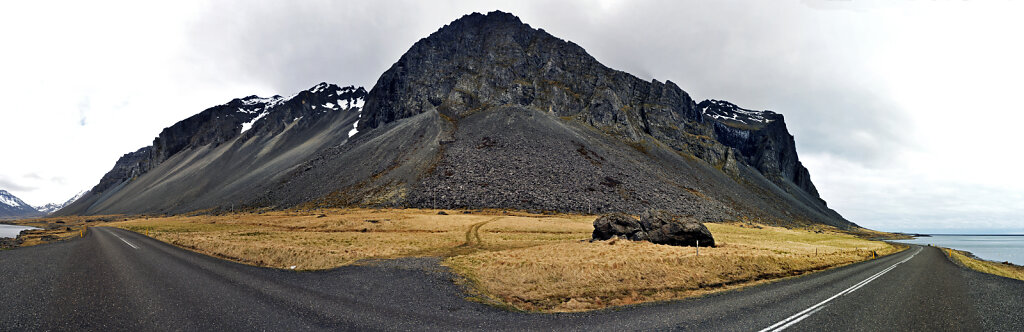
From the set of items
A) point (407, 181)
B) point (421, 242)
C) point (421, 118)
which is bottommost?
point (421, 242)

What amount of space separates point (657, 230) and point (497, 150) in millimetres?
72255

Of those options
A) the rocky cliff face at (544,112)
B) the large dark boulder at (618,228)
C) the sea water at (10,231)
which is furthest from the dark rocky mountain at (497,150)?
the large dark boulder at (618,228)

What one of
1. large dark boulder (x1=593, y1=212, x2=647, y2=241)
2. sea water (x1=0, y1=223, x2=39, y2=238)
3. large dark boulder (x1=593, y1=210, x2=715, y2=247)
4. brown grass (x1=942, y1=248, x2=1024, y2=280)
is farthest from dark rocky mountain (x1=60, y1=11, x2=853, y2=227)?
brown grass (x1=942, y1=248, x2=1024, y2=280)

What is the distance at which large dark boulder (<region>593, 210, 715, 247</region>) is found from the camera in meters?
29.8

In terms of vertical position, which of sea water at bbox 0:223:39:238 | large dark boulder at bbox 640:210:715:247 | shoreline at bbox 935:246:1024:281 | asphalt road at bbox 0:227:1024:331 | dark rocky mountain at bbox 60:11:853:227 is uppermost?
dark rocky mountain at bbox 60:11:853:227

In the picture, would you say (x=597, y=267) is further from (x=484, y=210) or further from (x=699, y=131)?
(x=699, y=131)

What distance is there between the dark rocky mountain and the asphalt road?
200 feet

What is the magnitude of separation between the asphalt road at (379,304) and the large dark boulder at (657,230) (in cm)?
1187

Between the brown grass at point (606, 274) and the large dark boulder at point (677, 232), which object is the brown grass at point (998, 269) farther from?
the large dark boulder at point (677, 232)

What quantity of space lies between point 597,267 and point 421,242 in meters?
19.2

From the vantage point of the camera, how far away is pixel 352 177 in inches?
3821

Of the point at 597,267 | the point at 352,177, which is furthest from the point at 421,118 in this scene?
the point at 597,267

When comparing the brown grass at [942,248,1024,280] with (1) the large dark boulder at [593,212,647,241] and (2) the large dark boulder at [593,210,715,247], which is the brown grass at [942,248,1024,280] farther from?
(1) the large dark boulder at [593,212,647,241]

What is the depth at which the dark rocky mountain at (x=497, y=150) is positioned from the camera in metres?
85.9
